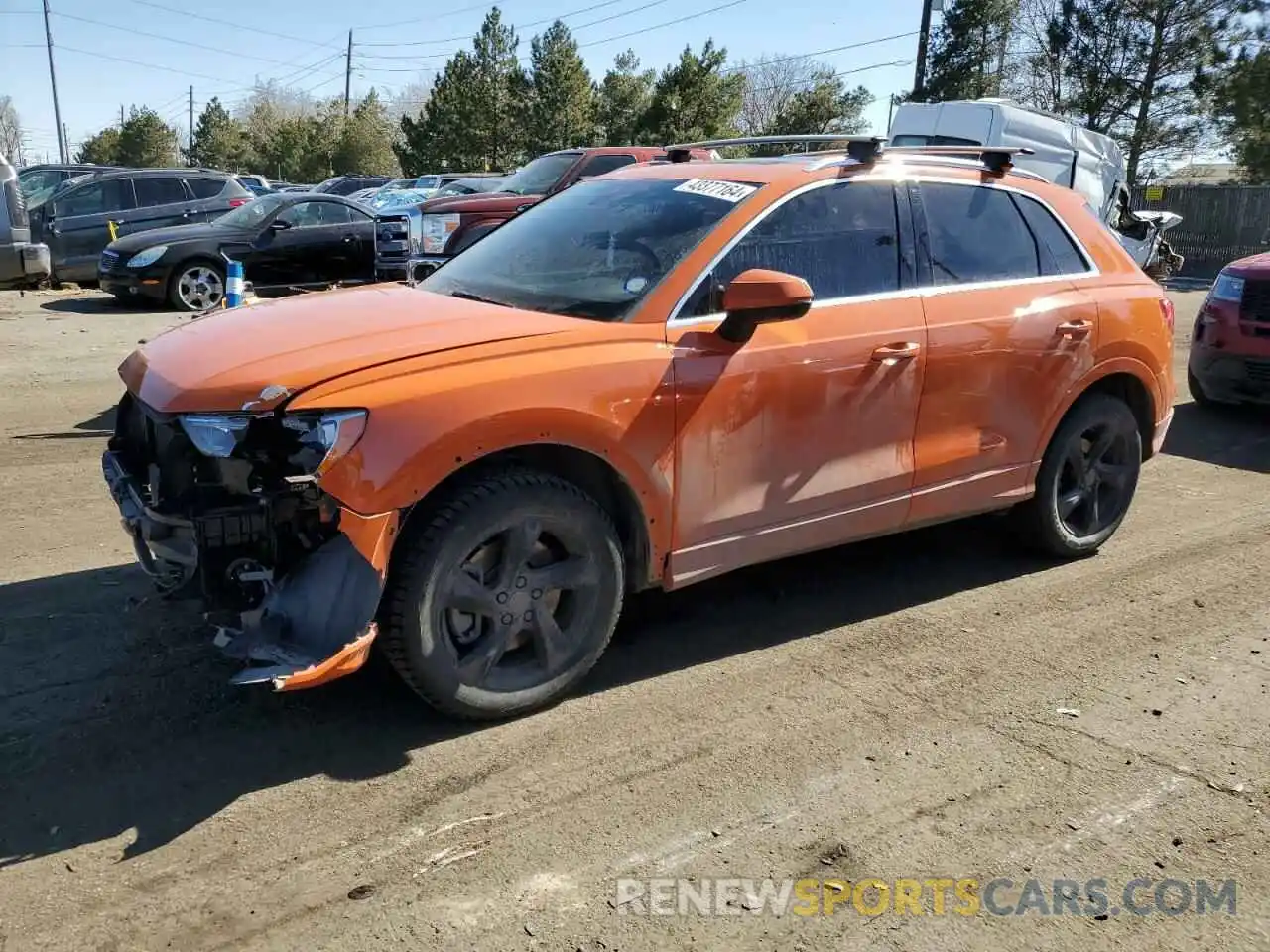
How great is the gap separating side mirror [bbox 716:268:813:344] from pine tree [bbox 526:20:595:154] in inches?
1700

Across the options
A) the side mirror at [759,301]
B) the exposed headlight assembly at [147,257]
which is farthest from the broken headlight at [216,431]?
the exposed headlight assembly at [147,257]

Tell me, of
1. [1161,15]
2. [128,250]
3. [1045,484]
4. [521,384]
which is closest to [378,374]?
[521,384]

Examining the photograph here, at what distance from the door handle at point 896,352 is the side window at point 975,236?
0.40 m

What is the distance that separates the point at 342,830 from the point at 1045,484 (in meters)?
3.61

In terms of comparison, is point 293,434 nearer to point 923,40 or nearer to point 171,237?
point 171,237

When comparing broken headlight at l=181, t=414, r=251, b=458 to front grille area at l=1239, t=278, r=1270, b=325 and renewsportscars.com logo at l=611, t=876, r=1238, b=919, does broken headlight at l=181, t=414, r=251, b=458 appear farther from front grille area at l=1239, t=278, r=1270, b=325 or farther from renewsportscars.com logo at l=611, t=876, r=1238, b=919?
front grille area at l=1239, t=278, r=1270, b=325

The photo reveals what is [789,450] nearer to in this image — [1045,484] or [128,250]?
[1045,484]

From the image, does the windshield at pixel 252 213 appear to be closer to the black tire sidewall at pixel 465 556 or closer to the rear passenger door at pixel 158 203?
the rear passenger door at pixel 158 203

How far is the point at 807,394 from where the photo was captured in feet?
13.3

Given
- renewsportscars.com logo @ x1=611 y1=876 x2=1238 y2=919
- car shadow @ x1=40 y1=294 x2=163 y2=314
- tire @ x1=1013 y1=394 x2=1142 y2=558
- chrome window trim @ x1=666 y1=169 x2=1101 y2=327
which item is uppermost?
chrome window trim @ x1=666 y1=169 x2=1101 y2=327

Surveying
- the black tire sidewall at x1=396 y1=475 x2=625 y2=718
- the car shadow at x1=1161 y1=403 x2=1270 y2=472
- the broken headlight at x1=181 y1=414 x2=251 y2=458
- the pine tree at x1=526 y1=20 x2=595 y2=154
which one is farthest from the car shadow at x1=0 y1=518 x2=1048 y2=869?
the pine tree at x1=526 y1=20 x2=595 y2=154

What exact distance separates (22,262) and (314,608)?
1107cm

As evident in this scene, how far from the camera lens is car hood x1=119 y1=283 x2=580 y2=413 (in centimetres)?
326

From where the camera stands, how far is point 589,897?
9.11 ft
